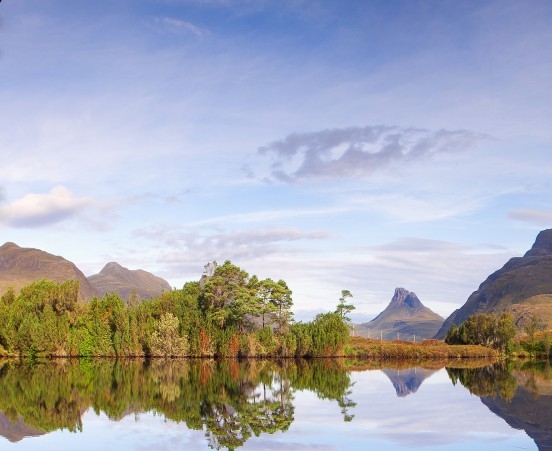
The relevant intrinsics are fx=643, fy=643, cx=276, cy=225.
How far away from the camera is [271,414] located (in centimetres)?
2461

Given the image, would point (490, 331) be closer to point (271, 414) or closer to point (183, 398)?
point (183, 398)

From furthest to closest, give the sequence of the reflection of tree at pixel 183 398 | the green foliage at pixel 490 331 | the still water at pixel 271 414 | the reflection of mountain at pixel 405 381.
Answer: the green foliage at pixel 490 331, the reflection of mountain at pixel 405 381, the reflection of tree at pixel 183 398, the still water at pixel 271 414

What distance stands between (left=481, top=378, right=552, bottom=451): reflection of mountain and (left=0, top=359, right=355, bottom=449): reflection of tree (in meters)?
6.19

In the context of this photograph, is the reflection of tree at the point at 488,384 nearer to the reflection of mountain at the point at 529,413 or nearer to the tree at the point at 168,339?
the reflection of mountain at the point at 529,413

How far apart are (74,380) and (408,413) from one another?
2350 centimetres

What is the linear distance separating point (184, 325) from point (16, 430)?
4956cm

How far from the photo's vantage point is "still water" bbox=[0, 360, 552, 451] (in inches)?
757

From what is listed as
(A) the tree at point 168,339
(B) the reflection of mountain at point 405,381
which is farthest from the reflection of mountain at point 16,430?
(A) the tree at point 168,339

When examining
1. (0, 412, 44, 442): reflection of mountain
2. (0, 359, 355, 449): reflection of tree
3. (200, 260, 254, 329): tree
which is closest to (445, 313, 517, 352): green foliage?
(200, 260, 254, 329): tree

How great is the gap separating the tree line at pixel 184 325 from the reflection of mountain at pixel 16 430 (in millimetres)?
46742

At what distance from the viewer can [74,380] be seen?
40.7 metres

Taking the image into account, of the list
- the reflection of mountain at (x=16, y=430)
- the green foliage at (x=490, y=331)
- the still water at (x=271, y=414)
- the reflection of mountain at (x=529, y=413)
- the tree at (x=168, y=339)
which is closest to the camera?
the still water at (x=271, y=414)

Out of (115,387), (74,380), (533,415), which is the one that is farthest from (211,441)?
(74,380)

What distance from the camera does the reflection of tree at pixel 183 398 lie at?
2248 cm
